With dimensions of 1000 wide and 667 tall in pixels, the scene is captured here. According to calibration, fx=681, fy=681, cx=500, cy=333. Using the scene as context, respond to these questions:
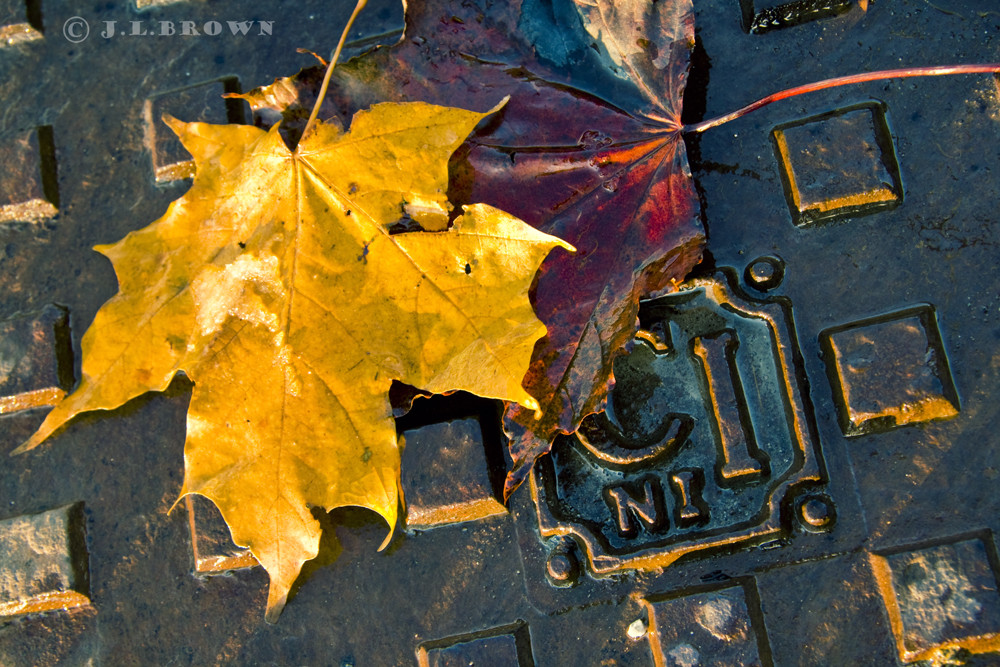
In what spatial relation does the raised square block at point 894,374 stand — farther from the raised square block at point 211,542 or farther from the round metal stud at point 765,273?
the raised square block at point 211,542

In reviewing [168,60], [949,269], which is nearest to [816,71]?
[949,269]

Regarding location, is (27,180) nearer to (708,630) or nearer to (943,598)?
(708,630)

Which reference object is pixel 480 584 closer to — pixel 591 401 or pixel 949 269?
pixel 591 401

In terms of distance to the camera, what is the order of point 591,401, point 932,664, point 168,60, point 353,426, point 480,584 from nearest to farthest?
1. point 353,426
2. point 591,401
3. point 932,664
4. point 480,584
5. point 168,60

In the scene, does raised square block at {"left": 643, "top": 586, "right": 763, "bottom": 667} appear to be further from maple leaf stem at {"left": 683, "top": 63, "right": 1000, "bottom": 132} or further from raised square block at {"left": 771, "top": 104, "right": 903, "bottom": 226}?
maple leaf stem at {"left": 683, "top": 63, "right": 1000, "bottom": 132}

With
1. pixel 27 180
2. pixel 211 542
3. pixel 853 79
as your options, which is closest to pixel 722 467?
pixel 853 79

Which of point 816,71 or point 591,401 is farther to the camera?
point 816,71

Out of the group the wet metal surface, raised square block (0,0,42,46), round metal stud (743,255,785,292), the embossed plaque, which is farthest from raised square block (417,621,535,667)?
raised square block (0,0,42,46)
